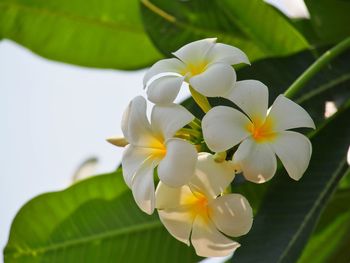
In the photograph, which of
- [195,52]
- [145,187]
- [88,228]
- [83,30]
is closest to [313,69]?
[195,52]

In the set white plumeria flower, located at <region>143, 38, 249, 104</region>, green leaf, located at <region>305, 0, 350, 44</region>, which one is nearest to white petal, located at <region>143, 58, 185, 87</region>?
white plumeria flower, located at <region>143, 38, 249, 104</region>

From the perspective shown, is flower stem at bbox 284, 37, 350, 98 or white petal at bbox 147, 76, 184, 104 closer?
white petal at bbox 147, 76, 184, 104

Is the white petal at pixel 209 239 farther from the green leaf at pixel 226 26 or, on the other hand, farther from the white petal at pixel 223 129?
the green leaf at pixel 226 26

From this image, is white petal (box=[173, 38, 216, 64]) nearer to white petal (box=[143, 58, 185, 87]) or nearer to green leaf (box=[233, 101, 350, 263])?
white petal (box=[143, 58, 185, 87])

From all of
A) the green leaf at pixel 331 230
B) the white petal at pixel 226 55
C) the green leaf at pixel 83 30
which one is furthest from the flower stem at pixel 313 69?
the green leaf at pixel 83 30

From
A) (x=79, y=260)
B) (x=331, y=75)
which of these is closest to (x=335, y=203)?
(x=331, y=75)

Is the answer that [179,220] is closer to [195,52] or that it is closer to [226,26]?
[195,52]

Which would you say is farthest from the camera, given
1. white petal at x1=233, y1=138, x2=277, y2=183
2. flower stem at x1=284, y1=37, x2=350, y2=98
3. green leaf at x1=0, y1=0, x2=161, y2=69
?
green leaf at x1=0, y1=0, x2=161, y2=69
